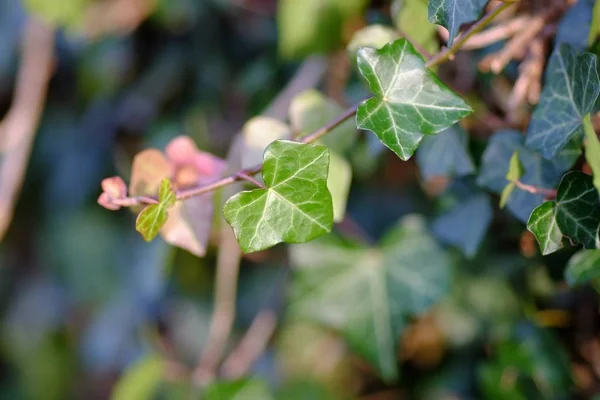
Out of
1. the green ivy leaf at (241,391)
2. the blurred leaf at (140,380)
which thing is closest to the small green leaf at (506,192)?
the green ivy leaf at (241,391)

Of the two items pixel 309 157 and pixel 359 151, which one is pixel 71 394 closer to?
pixel 359 151

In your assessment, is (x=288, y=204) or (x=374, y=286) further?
(x=374, y=286)

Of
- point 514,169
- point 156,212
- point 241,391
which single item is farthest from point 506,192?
point 241,391

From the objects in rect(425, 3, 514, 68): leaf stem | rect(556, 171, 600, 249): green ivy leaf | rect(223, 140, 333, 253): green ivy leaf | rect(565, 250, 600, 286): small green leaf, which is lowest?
rect(565, 250, 600, 286): small green leaf

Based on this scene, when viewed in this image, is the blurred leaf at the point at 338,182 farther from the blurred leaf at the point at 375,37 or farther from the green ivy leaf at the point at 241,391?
the green ivy leaf at the point at 241,391

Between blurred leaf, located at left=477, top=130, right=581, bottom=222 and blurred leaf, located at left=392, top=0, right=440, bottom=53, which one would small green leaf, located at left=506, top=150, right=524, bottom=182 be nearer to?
blurred leaf, located at left=477, top=130, right=581, bottom=222

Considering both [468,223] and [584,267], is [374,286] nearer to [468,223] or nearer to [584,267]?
[468,223]

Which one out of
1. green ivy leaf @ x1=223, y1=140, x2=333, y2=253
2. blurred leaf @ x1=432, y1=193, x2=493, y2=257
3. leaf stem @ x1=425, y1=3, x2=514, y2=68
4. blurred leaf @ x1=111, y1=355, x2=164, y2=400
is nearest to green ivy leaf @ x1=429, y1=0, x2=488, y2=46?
leaf stem @ x1=425, y1=3, x2=514, y2=68
